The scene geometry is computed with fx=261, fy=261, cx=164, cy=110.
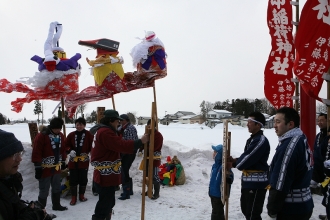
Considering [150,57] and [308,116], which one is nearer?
[308,116]

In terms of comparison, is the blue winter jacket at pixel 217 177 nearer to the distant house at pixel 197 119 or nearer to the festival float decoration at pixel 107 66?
the festival float decoration at pixel 107 66

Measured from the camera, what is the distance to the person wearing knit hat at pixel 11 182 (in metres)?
1.64

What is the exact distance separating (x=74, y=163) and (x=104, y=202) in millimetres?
2181

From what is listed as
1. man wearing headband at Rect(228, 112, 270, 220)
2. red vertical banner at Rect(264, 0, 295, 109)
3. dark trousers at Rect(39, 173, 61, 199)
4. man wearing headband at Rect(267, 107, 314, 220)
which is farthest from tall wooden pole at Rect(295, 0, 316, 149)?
dark trousers at Rect(39, 173, 61, 199)

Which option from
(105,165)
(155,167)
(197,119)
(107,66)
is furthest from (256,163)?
(197,119)

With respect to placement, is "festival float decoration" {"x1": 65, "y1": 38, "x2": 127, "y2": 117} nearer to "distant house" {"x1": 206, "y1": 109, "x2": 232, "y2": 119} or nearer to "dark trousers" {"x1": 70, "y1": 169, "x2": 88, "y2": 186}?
"dark trousers" {"x1": 70, "y1": 169, "x2": 88, "y2": 186}

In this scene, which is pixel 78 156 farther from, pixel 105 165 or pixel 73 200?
pixel 105 165

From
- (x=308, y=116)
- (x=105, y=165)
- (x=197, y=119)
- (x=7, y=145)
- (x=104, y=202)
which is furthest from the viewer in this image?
(x=197, y=119)

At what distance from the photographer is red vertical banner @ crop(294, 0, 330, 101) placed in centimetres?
495

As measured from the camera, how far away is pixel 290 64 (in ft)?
19.7

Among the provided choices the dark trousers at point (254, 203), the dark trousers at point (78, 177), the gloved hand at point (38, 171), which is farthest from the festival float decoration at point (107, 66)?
the dark trousers at point (254, 203)

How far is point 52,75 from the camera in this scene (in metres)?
6.13

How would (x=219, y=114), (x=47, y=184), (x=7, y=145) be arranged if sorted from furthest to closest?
(x=219, y=114) < (x=47, y=184) < (x=7, y=145)

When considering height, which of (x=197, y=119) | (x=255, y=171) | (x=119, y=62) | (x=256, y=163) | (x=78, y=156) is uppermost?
(x=119, y=62)
